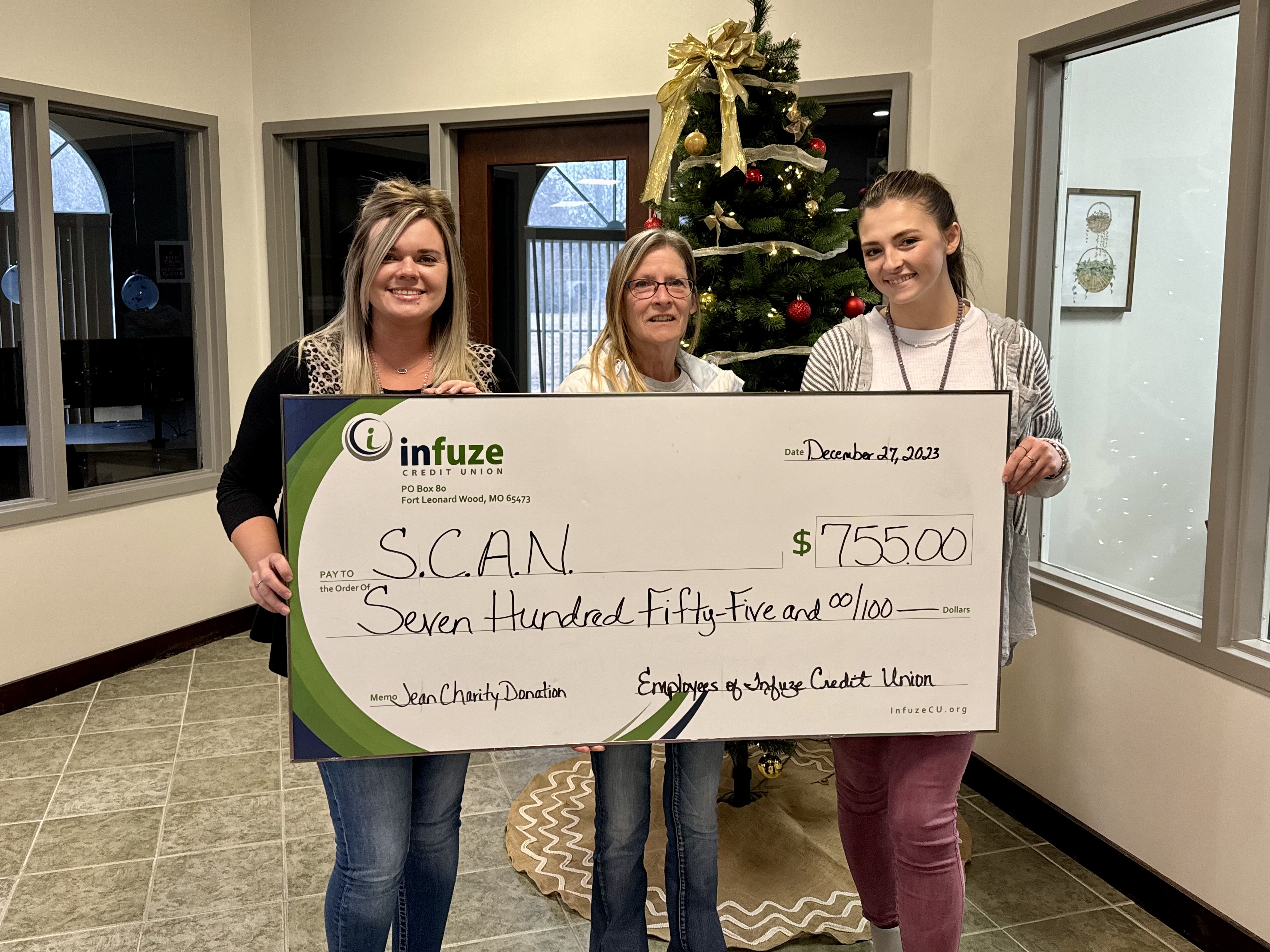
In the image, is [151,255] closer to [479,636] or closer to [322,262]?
[322,262]

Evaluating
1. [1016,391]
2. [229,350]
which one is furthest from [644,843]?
[229,350]

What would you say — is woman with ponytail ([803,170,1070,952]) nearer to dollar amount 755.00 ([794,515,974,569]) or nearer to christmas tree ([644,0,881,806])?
dollar amount 755.00 ([794,515,974,569])

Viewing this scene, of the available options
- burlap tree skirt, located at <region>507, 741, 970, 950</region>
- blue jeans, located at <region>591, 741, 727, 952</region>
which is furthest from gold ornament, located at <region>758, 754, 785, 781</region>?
blue jeans, located at <region>591, 741, 727, 952</region>

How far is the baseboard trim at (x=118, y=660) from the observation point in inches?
146

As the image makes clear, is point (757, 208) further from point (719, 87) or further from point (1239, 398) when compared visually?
point (1239, 398)

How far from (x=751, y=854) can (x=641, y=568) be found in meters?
1.40

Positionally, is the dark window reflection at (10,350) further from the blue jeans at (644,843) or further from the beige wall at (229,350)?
the blue jeans at (644,843)

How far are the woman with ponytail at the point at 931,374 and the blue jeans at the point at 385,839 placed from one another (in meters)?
0.65

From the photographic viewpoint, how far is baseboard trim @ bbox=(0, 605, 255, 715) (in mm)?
3717

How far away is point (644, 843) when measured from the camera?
72.0 inches

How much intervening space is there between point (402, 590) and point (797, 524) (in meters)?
0.59

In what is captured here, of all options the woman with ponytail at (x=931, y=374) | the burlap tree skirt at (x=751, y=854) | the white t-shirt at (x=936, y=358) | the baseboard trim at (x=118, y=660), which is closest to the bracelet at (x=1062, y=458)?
the woman with ponytail at (x=931, y=374)

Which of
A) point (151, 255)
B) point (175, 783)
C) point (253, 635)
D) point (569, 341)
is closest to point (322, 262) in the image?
point (151, 255)

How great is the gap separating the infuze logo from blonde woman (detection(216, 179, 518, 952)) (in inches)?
3.3
